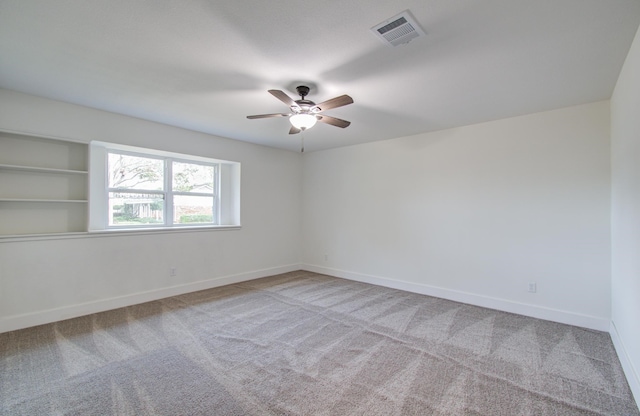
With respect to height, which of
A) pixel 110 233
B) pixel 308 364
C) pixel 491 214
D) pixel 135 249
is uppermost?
pixel 491 214

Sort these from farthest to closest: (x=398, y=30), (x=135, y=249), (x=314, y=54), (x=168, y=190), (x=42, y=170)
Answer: (x=168, y=190) → (x=135, y=249) → (x=42, y=170) → (x=314, y=54) → (x=398, y=30)

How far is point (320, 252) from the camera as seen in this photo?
592 centimetres

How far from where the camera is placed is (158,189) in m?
4.42

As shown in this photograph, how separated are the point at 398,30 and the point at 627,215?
2.43 m

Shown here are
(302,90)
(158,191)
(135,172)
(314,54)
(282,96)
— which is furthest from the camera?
(158,191)

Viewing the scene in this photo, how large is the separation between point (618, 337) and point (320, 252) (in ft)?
14.0

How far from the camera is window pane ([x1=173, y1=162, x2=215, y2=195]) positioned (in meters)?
4.65

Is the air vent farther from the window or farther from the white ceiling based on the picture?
the window

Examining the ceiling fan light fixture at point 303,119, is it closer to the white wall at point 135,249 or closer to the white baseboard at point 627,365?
the white wall at point 135,249

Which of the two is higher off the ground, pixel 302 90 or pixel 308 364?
pixel 302 90

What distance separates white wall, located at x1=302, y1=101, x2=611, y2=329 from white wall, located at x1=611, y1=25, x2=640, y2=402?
0.24 meters

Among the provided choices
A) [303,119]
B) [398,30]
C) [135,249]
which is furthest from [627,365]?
[135,249]

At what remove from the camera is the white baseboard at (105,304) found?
3080 mm

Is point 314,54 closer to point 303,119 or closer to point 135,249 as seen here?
point 303,119
